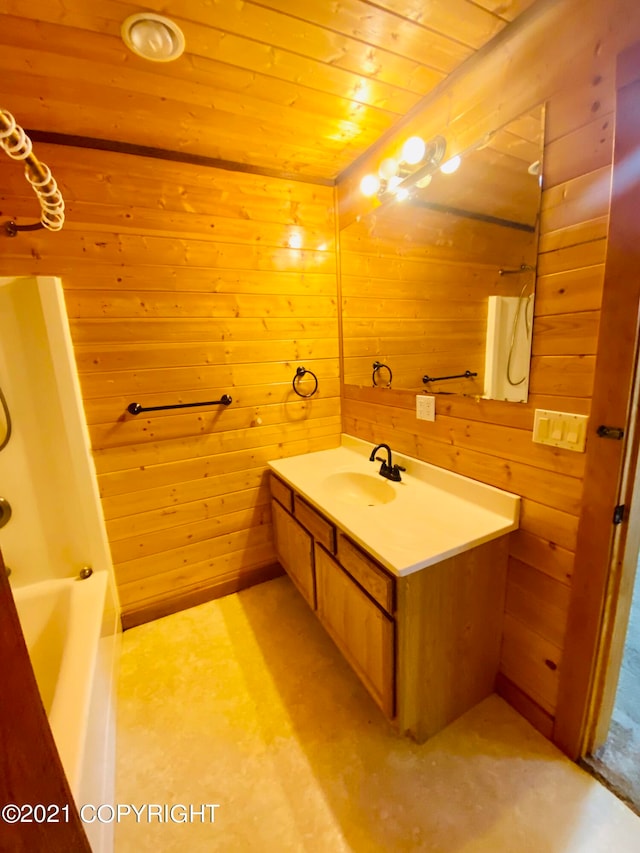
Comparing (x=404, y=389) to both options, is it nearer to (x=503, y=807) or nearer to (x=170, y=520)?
(x=170, y=520)

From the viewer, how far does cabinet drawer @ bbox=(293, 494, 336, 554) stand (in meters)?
1.48

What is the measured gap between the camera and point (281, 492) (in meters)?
1.97

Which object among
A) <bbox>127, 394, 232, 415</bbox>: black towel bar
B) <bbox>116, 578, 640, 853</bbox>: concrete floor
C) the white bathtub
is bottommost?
<bbox>116, 578, 640, 853</bbox>: concrete floor

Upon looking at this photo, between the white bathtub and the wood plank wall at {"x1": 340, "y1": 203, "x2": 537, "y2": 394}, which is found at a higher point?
the wood plank wall at {"x1": 340, "y1": 203, "x2": 537, "y2": 394}

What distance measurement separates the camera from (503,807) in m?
1.15

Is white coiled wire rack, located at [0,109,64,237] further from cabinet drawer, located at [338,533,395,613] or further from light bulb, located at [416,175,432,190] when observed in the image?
cabinet drawer, located at [338,533,395,613]

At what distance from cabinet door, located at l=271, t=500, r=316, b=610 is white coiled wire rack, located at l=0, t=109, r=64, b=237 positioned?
1606 millimetres

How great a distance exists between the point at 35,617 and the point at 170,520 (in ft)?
2.17

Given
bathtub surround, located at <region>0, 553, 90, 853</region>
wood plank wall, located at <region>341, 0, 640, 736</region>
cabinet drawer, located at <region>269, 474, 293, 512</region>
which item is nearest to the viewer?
bathtub surround, located at <region>0, 553, 90, 853</region>

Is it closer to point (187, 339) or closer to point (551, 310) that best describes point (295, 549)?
point (187, 339)

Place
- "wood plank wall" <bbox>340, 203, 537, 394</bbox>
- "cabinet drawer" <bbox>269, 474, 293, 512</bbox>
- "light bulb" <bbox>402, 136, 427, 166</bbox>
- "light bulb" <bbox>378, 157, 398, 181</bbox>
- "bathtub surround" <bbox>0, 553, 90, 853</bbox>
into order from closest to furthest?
"bathtub surround" <bbox>0, 553, 90, 853</bbox>, "wood plank wall" <bbox>340, 203, 537, 394</bbox>, "light bulb" <bbox>402, 136, 427, 166</bbox>, "light bulb" <bbox>378, 157, 398, 181</bbox>, "cabinet drawer" <bbox>269, 474, 293, 512</bbox>

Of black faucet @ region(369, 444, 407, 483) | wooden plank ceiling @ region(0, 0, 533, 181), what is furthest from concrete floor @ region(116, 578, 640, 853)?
wooden plank ceiling @ region(0, 0, 533, 181)

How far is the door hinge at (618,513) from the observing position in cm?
104

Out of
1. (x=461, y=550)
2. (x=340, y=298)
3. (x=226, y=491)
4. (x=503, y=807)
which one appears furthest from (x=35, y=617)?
(x=340, y=298)
